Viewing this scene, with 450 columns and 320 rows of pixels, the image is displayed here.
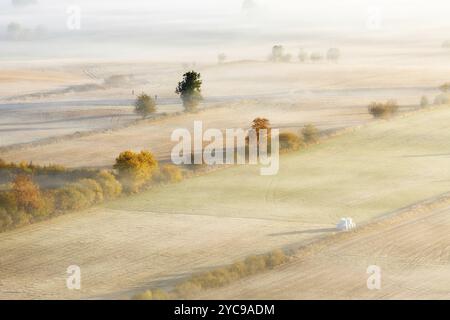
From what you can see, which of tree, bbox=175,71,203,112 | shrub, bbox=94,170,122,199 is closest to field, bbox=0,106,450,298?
shrub, bbox=94,170,122,199

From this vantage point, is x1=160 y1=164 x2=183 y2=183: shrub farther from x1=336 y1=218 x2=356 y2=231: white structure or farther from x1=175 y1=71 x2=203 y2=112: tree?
x1=175 y1=71 x2=203 y2=112: tree

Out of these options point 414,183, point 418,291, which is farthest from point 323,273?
point 414,183

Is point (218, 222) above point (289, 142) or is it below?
below

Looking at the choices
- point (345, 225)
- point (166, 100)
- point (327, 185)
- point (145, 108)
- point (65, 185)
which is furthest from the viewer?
point (166, 100)

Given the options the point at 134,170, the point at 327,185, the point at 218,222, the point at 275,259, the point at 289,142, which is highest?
the point at 289,142

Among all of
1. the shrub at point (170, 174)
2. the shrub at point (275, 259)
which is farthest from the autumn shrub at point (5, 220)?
the shrub at point (275, 259)

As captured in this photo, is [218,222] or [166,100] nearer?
[218,222]

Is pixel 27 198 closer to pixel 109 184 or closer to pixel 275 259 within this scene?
pixel 109 184

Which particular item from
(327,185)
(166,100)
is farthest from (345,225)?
(166,100)
